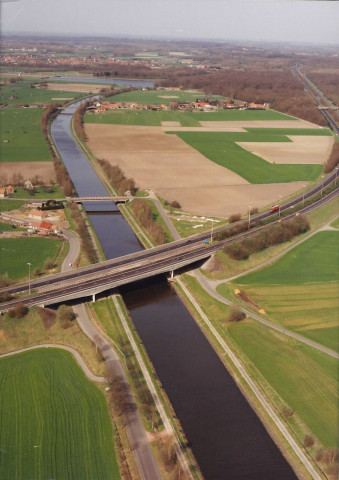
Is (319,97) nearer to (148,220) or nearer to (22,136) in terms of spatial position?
(22,136)

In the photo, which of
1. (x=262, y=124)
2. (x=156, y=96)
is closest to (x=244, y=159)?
(x=262, y=124)

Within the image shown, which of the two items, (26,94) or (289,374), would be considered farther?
(26,94)

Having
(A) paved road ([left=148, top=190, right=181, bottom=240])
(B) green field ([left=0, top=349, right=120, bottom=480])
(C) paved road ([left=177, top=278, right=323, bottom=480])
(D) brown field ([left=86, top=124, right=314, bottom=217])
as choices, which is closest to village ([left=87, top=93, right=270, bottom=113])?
(D) brown field ([left=86, top=124, right=314, bottom=217])

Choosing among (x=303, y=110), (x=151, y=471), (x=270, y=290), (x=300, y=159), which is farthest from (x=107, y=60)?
(x=151, y=471)

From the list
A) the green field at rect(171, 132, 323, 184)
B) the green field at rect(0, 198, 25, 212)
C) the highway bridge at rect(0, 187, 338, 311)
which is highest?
the green field at rect(171, 132, 323, 184)

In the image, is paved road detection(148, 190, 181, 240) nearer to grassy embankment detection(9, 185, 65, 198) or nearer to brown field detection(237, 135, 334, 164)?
grassy embankment detection(9, 185, 65, 198)

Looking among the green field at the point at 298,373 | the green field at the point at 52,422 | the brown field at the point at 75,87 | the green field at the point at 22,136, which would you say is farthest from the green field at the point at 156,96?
the green field at the point at 52,422
